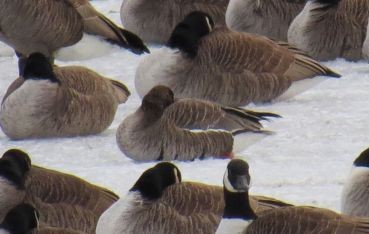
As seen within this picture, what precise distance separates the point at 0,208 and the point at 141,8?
634 cm

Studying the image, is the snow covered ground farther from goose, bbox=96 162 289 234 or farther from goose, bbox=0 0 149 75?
goose, bbox=96 162 289 234

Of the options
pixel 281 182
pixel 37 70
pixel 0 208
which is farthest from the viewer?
pixel 37 70

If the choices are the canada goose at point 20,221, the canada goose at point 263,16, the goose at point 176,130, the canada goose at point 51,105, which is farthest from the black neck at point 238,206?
the canada goose at point 263,16

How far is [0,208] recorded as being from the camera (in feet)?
34.1

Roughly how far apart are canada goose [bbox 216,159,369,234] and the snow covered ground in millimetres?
1076

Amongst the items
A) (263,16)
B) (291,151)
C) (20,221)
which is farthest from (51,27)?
(20,221)

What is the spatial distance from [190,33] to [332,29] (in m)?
2.16

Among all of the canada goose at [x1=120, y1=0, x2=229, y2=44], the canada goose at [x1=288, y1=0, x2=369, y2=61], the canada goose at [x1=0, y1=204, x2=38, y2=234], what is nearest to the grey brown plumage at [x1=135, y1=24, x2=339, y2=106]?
the canada goose at [x1=288, y1=0, x2=369, y2=61]

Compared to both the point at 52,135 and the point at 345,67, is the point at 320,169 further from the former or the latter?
the point at 345,67

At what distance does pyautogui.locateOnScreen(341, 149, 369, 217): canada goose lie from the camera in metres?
10.2

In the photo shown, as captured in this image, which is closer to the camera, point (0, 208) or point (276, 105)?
point (0, 208)

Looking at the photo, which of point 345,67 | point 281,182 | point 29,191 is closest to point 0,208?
point 29,191

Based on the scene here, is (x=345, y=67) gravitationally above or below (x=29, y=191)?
below

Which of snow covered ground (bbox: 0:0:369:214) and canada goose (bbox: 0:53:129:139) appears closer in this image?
snow covered ground (bbox: 0:0:369:214)
